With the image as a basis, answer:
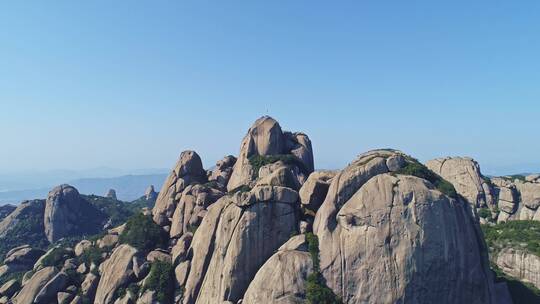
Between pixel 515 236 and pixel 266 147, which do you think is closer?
pixel 515 236

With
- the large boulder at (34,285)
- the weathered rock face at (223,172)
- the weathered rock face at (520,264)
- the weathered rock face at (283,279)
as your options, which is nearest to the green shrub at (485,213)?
the weathered rock face at (520,264)

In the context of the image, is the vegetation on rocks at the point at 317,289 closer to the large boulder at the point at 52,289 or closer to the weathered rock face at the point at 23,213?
the large boulder at the point at 52,289

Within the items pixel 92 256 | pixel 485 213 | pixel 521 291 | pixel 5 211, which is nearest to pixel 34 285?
pixel 92 256

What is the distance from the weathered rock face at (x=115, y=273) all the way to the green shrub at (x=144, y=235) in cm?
147

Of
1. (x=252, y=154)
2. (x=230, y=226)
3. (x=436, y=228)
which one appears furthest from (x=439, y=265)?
(x=252, y=154)

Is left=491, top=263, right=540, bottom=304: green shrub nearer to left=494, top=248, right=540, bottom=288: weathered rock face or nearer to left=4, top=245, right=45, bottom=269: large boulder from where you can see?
left=494, top=248, right=540, bottom=288: weathered rock face

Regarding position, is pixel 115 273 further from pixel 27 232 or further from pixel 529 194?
pixel 529 194

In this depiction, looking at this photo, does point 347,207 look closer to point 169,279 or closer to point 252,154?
point 169,279

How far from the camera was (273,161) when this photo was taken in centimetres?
7450

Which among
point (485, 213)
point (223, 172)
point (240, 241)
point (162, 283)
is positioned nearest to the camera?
point (240, 241)

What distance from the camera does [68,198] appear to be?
429ft

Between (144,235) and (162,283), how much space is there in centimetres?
1124

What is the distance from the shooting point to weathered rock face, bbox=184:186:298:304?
51.3m

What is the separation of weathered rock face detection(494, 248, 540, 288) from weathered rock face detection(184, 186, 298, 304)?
1646 inches
